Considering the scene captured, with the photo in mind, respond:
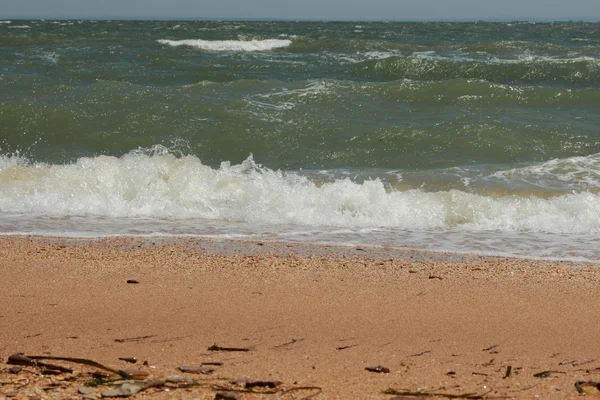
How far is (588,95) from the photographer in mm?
16594

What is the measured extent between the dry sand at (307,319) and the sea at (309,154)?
1159 mm

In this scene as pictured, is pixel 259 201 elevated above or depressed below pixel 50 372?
below

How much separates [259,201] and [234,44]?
26664mm

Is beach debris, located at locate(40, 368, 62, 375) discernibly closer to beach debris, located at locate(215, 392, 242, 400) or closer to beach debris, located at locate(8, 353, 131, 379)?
beach debris, located at locate(8, 353, 131, 379)

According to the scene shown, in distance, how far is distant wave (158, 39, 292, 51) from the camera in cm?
3187

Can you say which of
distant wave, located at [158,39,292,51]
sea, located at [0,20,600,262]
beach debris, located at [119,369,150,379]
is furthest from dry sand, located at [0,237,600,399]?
distant wave, located at [158,39,292,51]

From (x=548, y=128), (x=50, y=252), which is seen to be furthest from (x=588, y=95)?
(x=50, y=252)

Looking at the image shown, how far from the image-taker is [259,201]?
856 centimetres

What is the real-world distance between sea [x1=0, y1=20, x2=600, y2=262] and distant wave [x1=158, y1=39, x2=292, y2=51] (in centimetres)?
917

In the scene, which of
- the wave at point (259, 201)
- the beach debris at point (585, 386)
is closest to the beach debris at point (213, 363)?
the beach debris at point (585, 386)

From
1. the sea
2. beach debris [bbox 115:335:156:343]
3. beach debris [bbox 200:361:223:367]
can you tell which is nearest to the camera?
beach debris [bbox 200:361:223:367]

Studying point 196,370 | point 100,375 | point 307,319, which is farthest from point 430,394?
point 100,375

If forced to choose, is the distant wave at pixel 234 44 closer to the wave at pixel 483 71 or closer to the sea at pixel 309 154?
the sea at pixel 309 154

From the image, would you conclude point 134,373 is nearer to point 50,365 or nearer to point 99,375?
point 99,375
